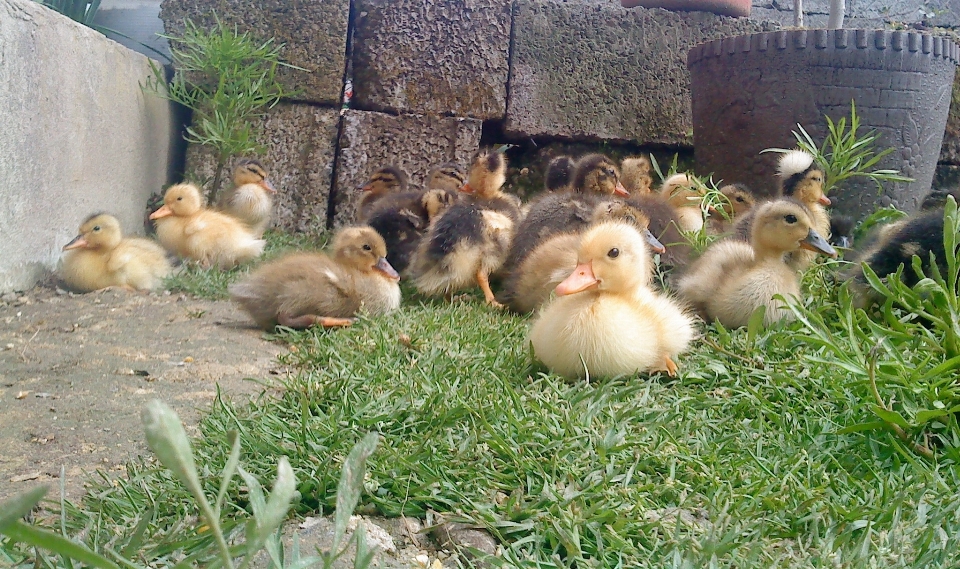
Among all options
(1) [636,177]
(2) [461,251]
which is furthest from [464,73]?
(2) [461,251]

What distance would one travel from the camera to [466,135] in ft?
18.1

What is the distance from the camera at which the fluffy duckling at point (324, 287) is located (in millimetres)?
3123

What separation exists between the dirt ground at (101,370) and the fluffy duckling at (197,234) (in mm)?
786

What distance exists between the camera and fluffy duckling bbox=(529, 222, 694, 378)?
2.18 metres

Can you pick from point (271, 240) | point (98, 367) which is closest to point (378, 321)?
point (98, 367)

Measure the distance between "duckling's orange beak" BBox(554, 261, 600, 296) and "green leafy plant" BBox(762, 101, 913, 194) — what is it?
219cm

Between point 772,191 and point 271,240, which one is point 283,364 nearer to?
point 271,240

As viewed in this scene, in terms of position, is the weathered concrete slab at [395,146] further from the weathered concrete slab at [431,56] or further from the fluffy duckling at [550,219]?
the fluffy duckling at [550,219]

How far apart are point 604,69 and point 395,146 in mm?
1614

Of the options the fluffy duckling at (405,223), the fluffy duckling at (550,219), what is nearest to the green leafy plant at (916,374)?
the fluffy duckling at (550,219)

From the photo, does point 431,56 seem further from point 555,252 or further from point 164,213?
point 555,252

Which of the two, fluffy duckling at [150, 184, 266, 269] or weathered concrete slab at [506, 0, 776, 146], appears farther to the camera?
weathered concrete slab at [506, 0, 776, 146]

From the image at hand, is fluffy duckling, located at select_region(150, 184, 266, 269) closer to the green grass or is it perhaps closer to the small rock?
the green grass

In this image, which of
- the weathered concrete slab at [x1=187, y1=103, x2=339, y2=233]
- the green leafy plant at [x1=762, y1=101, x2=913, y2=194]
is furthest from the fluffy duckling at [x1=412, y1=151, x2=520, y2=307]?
the weathered concrete slab at [x1=187, y1=103, x2=339, y2=233]
